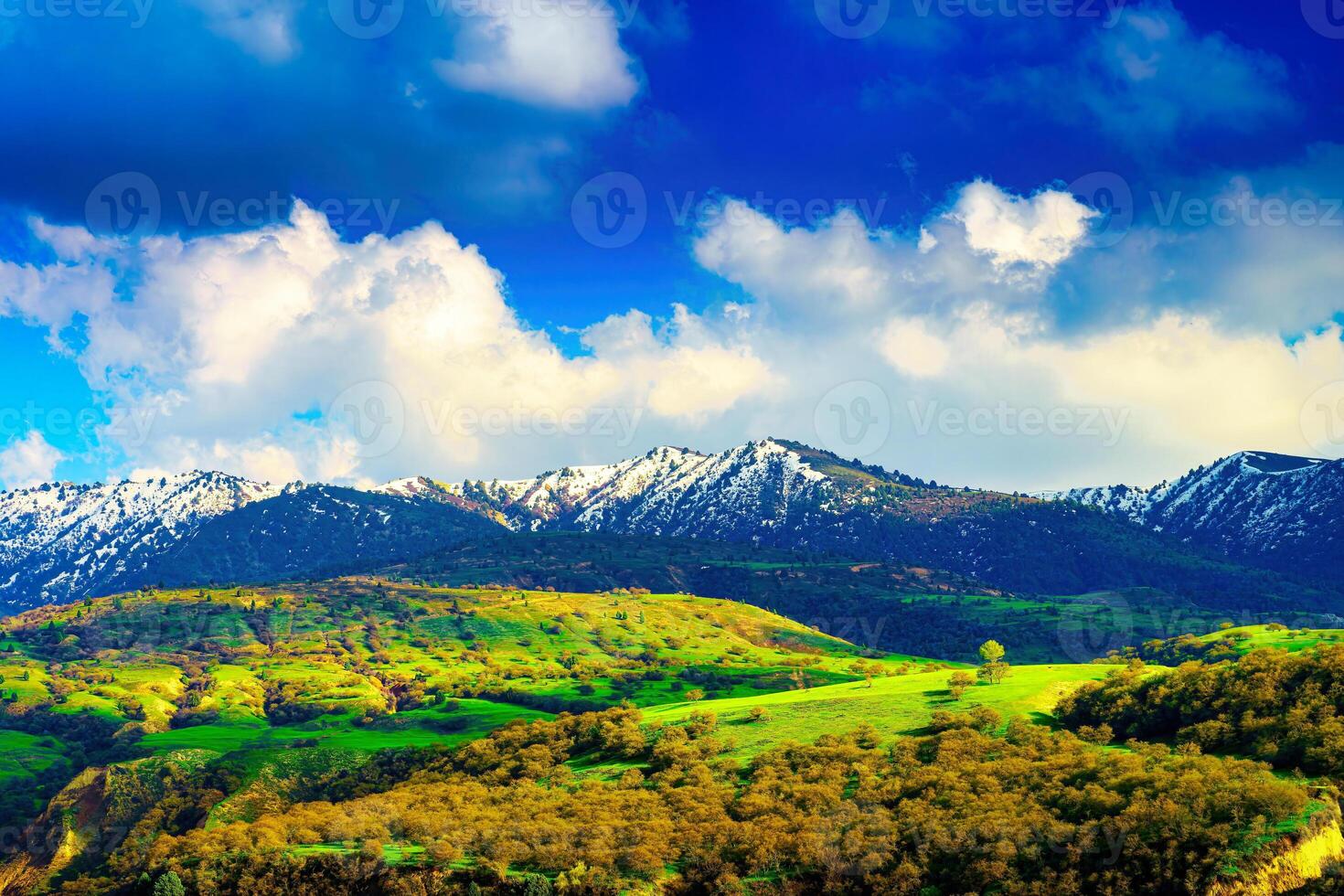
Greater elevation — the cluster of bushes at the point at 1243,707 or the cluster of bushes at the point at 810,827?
the cluster of bushes at the point at 1243,707

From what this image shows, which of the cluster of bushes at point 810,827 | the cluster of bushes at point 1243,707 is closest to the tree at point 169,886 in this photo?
the cluster of bushes at point 810,827

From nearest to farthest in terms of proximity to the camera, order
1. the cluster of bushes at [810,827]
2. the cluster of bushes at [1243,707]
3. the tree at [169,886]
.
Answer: the cluster of bushes at [810,827] → the cluster of bushes at [1243,707] → the tree at [169,886]

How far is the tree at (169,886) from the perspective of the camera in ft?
370

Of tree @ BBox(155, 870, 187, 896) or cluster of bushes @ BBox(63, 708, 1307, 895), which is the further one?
tree @ BBox(155, 870, 187, 896)

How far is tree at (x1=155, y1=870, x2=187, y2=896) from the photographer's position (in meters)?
113

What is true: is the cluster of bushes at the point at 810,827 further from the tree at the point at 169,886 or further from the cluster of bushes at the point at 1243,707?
the cluster of bushes at the point at 1243,707

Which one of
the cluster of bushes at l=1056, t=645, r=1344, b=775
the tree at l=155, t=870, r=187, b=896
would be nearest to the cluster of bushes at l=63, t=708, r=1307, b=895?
the tree at l=155, t=870, r=187, b=896

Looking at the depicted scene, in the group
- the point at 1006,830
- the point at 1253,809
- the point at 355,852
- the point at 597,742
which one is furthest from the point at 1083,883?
the point at 597,742

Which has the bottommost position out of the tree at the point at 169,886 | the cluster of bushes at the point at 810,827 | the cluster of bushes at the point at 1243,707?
the tree at the point at 169,886

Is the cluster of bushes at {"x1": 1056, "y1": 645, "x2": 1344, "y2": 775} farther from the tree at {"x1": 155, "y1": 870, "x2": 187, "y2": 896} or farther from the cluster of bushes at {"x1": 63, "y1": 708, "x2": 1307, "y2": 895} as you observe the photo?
the tree at {"x1": 155, "y1": 870, "x2": 187, "y2": 896}

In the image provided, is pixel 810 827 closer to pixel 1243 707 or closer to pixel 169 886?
pixel 1243 707

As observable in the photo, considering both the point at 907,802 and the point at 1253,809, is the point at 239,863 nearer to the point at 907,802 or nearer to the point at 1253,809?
the point at 907,802

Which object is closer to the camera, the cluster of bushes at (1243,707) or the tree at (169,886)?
the cluster of bushes at (1243,707)

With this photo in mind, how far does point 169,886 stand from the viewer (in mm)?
113188
